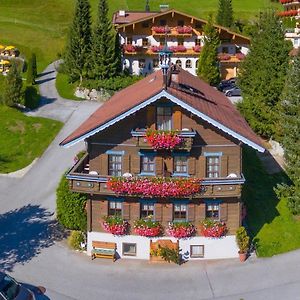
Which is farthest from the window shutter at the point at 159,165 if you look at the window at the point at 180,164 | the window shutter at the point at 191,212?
the window shutter at the point at 191,212

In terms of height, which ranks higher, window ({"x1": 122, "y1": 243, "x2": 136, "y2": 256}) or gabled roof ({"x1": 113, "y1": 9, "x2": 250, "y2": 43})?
gabled roof ({"x1": 113, "y1": 9, "x2": 250, "y2": 43})

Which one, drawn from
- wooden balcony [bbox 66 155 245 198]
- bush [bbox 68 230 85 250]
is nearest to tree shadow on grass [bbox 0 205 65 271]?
bush [bbox 68 230 85 250]

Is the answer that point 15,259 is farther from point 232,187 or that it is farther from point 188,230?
point 232,187

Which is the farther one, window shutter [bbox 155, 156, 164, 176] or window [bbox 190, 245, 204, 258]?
window [bbox 190, 245, 204, 258]

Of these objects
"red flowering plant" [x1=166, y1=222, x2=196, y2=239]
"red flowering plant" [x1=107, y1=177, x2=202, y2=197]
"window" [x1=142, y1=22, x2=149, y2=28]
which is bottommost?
"red flowering plant" [x1=166, y1=222, x2=196, y2=239]

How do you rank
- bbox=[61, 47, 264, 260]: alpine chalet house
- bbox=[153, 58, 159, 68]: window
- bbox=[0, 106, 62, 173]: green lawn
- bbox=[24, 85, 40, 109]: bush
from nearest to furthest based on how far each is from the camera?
1. bbox=[61, 47, 264, 260]: alpine chalet house
2. bbox=[0, 106, 62, 173]: green lawn
3. bbox=[24, 85, 40, 109]: bush
4. bbox=[153, 58, 159, 68]: window

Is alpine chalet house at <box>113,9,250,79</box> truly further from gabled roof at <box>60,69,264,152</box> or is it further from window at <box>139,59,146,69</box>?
gabled roof at <box>60,69,264,152</box>

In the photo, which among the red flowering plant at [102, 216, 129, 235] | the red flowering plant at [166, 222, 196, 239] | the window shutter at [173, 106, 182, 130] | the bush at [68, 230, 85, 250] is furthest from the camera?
the bush at [68, 230, 85, 250]
